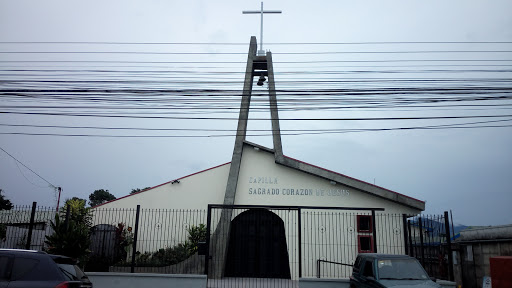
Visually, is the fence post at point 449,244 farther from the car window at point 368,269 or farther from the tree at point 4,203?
the tree at point 4,203

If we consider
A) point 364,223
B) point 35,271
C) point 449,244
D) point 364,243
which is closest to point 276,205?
point 364,223

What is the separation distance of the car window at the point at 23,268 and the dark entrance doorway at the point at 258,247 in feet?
31.2

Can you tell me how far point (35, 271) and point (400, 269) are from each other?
7.60 metres

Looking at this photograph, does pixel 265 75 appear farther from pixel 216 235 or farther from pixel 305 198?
pixel 216 235

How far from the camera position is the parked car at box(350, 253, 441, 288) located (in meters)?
8.20

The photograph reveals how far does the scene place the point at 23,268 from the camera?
6.82 m

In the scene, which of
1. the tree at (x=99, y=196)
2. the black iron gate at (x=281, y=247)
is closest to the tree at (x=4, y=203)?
the tree at (x=99, y=196)

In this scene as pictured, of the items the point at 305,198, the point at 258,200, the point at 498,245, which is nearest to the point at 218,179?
the point at 258,200

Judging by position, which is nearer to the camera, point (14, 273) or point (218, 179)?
point (14, 273)

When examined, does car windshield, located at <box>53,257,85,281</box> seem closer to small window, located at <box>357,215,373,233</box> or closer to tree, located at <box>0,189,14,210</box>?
small window, located at <box>357,215,373,233</box>

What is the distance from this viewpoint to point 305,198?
1714cm

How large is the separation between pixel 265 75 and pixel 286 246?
8561 mm

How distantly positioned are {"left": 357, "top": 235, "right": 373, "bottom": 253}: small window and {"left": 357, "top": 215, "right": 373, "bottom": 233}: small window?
31cm

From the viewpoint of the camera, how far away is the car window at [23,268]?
22.1 feet
